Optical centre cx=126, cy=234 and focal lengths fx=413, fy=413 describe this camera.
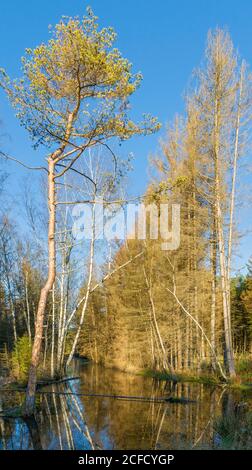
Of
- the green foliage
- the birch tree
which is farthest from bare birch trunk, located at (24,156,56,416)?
the green foliage

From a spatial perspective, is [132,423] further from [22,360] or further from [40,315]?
[22,360]

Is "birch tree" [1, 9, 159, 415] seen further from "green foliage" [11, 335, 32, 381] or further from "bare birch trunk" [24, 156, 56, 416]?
"green foliage" [11, 335, 32, 381]

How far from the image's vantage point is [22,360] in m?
16.0

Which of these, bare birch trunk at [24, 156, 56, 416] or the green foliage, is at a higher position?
bare birch trunk at [24, 156, 56, 416]

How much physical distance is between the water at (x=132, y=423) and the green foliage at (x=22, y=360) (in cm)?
237

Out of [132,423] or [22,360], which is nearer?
[132,423]

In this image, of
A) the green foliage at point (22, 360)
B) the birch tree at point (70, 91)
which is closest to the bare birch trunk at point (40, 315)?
the birch tree at point (70, 91)

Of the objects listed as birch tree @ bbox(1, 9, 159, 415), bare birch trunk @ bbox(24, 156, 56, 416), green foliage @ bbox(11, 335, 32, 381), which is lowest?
green foliage @ bbox(11, 335, 32, 381)

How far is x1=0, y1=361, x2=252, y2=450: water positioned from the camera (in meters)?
6.74

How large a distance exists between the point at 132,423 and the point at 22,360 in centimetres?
854

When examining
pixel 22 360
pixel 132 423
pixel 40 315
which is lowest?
pixel 22 360

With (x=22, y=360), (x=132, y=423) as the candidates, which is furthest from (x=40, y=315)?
(x=22, y=360)

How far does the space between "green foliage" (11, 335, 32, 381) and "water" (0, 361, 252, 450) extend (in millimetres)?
2372

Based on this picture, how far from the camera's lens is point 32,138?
32.7ft
